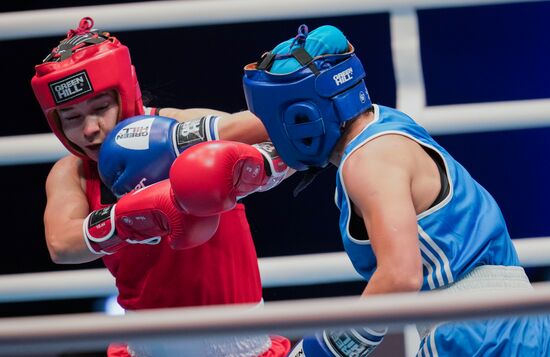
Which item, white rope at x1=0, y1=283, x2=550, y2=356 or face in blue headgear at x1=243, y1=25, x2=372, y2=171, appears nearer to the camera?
white rope at x1=0, y1=283, x2=550, y2=356

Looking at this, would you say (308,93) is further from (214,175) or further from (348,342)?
(348,342)

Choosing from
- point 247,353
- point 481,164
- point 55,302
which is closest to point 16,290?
point 55,302

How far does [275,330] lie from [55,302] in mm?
2095

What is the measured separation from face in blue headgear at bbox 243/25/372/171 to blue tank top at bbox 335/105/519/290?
7 cm

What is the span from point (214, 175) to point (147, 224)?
0.20 meters

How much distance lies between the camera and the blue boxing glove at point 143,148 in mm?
2037

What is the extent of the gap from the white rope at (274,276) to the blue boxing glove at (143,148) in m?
0.50

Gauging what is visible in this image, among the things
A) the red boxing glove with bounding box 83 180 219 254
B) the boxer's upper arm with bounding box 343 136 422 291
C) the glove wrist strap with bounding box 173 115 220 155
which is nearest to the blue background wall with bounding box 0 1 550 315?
the glove wrist strap with bounding box 173 115 220 155

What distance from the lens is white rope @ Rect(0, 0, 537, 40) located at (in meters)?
2.50

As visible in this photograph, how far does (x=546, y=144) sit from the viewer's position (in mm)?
2924

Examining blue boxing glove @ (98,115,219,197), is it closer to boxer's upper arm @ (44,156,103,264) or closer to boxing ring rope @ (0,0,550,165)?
boxer's upper arm @ (44,156,103,264)

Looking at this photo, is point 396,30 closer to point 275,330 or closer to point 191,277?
point 191,277

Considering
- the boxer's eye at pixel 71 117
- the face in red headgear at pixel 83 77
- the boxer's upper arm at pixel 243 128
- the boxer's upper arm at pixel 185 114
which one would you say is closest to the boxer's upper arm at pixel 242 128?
the boxer's upper arm at pixel 243 128

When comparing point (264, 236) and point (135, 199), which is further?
point (264, 236)
